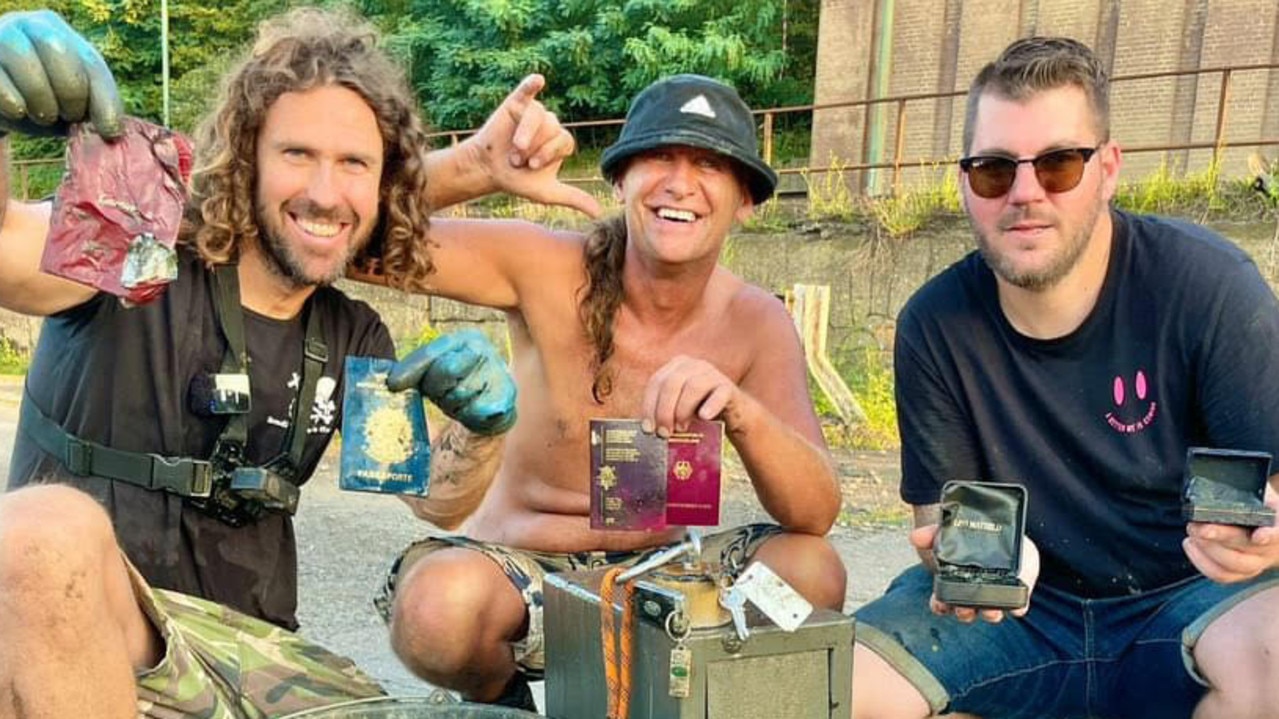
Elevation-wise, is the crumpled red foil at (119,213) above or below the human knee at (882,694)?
above

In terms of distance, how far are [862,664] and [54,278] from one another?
1963mm

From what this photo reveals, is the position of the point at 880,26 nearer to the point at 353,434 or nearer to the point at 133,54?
the point at 353,434

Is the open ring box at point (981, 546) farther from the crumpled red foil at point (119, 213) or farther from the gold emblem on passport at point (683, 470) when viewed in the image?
the crumpled red foil at point (119, 213)

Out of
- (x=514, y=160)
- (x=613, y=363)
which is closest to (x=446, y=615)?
(x=613, y=363)

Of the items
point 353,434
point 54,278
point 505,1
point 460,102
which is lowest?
point 353,434

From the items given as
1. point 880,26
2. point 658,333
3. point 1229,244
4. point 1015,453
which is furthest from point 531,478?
point 880,26

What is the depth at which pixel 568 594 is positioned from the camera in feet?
6.42

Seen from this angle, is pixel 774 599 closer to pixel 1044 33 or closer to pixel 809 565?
pixel 809 565

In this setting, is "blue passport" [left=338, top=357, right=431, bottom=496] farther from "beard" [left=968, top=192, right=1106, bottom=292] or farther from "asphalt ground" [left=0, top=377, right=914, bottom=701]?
"beard" [left=968, top=192, right=1106, bottom=292]

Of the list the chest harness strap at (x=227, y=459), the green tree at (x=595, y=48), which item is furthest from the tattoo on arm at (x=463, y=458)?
the green tree at (x=595, y=48)

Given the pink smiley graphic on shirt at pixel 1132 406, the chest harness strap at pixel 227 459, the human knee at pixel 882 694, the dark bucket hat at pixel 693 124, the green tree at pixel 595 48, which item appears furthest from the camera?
the green tree at pixel 595 48

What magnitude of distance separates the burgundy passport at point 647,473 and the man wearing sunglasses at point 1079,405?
0.54m

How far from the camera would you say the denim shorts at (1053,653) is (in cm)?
254

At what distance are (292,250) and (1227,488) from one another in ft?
6.85
